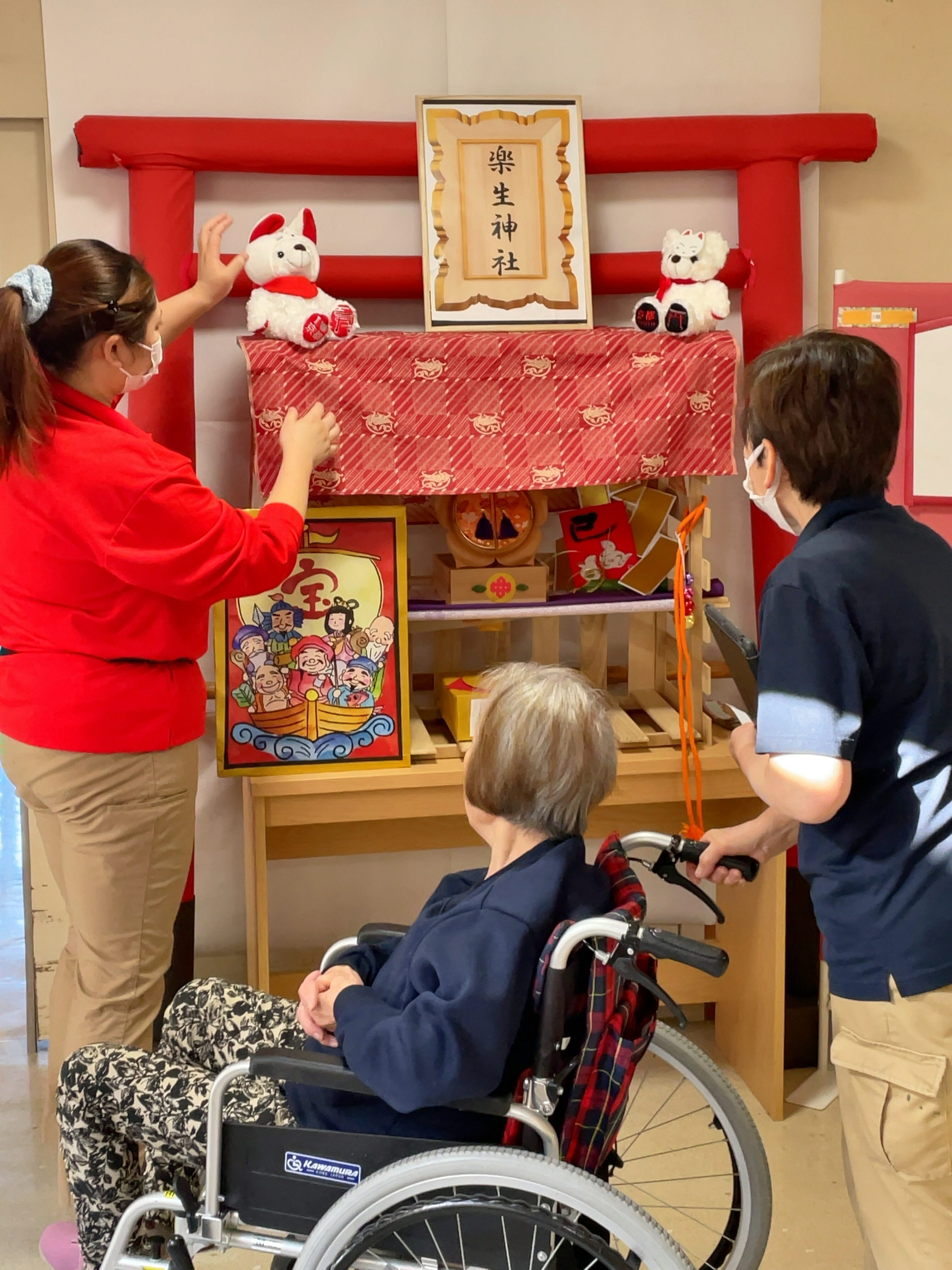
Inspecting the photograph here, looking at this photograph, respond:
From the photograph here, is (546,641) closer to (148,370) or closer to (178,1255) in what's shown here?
(148,370)

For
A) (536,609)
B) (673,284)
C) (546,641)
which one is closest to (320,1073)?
(536,609)

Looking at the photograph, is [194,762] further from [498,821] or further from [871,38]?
[871,38]

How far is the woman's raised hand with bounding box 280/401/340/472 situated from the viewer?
2.29 m

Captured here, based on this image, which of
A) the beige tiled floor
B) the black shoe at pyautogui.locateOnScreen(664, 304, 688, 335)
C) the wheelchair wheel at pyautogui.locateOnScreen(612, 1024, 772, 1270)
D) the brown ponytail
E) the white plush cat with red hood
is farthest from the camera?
the black shoe at pyautogui.locateOnScreen(664, 304, 688, 335)

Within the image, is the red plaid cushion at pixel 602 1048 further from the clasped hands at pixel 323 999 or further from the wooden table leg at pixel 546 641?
the wooden table leg at pixel 546 641

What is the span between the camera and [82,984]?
2.14 metres

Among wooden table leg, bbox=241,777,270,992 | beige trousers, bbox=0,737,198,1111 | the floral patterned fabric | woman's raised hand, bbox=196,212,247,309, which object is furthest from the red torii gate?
the floral patterned fabric

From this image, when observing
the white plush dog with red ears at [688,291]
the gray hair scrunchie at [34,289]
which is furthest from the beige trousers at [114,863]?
the white plush dog with red ears at [688,291]

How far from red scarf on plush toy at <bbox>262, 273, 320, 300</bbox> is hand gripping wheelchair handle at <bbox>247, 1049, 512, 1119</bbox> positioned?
151cm

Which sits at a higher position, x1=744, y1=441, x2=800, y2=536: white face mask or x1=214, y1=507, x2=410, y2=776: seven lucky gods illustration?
x1=744, y1=441, x2=800, y2=536: white face mask

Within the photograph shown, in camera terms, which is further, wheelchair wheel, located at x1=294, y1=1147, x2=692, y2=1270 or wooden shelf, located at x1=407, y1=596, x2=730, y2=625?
wooden shelf, located at x1=407, y1=596, x2=730, y2=625

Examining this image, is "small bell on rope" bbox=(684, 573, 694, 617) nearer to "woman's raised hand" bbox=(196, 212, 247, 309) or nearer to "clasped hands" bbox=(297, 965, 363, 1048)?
"woman's raised hand" bbox=(196, 212, 247, 309)

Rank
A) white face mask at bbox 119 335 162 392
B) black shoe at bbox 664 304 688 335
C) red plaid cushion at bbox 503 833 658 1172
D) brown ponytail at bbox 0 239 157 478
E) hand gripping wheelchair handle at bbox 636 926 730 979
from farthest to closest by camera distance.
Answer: black shoe at bbox 664 304 688 335 < white face mask at bbox 119 335 162 392 < brown ponytail at bbox 0 239 157 478 < red plaid cushion at bbox 503 833 658 1172 < hand gripping wheelchair handle at bbox 636 926 730 979

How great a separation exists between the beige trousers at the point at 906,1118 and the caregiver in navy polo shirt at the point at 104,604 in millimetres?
1159
